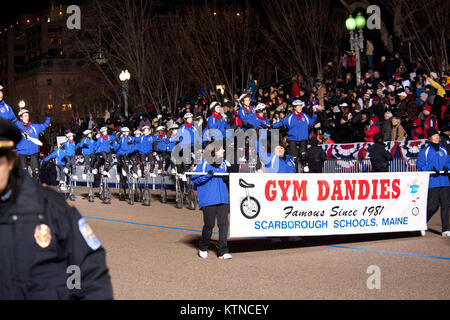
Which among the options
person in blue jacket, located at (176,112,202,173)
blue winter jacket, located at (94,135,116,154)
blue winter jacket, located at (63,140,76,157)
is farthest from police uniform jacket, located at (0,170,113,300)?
blue winter jacket, located at (94,135,116,154)

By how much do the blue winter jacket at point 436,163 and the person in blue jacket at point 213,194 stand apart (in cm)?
516

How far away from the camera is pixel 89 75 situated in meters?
66.9

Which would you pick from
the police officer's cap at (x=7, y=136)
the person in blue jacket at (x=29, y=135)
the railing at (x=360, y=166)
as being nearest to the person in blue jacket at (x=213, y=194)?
the person in blue jacket at (x=29, y=135)

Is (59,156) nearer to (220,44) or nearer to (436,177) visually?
(436,177)

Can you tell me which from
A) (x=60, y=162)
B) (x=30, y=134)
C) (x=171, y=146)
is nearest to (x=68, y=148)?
(x=60, y=162)

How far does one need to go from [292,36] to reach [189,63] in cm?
930

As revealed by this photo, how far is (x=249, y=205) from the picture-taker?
11695 mm

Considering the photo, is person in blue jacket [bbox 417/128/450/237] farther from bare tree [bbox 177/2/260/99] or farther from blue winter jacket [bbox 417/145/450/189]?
bare tree [bbox 177/2/260/99]

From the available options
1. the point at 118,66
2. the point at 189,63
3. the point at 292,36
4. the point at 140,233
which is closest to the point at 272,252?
the point at 140,233

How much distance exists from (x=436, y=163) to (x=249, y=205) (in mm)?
4726

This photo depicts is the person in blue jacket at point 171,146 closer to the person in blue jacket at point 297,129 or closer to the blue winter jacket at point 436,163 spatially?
the person in blue jacket at point 297,129

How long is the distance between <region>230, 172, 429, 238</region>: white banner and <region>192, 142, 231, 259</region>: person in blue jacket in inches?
12.8

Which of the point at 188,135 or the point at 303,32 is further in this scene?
the point at 303,32
